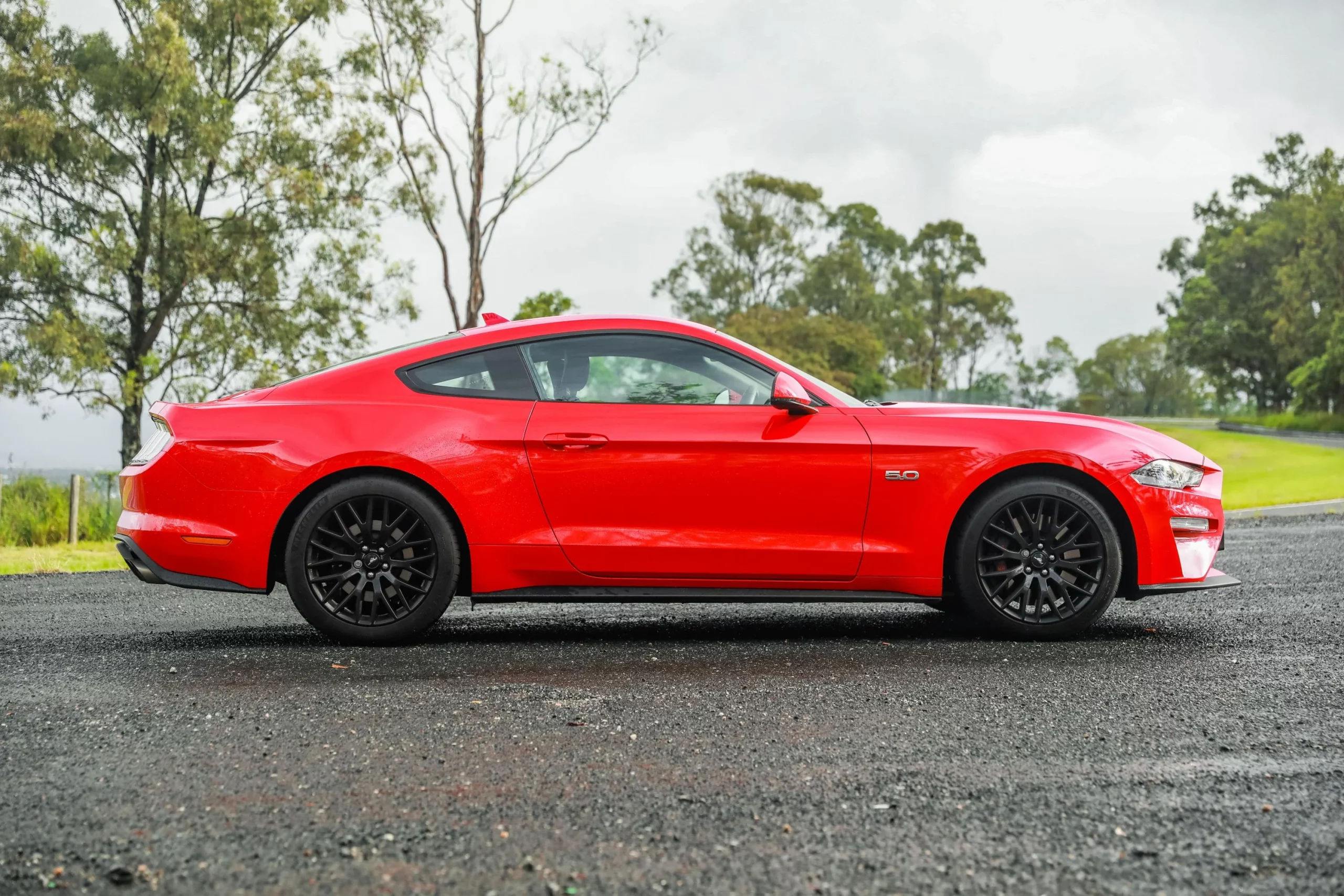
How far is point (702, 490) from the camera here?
5203 mm

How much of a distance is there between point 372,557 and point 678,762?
7.45 feet

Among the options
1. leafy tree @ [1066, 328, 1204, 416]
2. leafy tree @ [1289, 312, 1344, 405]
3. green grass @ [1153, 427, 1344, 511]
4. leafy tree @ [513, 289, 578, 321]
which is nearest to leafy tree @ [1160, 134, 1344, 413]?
leafy tree @ [1289, 312, 1344, 405]

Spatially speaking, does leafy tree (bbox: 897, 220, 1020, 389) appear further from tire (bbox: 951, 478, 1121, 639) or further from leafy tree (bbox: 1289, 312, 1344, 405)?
tire (bbox: 951, 478, 1121, 639)

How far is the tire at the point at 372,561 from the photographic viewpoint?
204 inches

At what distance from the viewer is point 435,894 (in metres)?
2.44

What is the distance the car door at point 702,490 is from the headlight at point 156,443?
1.65 metres

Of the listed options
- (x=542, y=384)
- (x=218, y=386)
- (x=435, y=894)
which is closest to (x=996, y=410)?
(x=542, y=384)

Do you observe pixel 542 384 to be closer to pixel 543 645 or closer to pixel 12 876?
pixel 543 645

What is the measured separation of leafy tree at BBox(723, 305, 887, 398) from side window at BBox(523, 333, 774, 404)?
146 feet

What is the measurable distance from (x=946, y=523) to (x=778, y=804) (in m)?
2.54

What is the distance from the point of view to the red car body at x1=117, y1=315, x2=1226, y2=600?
5207mm

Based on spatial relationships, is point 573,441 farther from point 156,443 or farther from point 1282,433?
point 1282,433

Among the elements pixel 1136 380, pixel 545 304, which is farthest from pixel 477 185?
pixel 1136 380

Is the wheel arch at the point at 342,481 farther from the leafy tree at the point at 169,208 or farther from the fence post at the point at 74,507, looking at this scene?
the leafy tree at the point at 169,208
